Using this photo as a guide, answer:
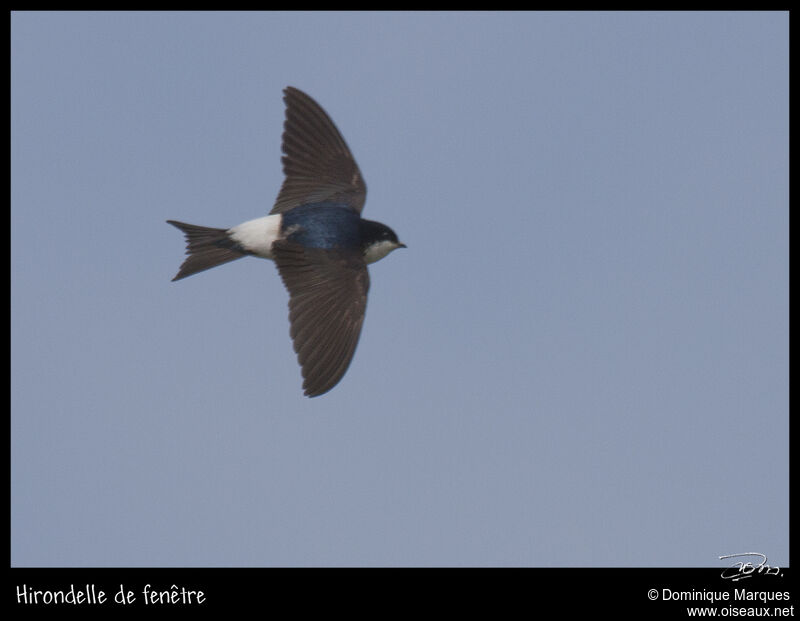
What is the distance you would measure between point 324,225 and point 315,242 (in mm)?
140

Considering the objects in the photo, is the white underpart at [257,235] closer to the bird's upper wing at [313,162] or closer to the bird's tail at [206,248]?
the bird's tail at [206,248]

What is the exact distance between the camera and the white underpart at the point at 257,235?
7.13 meters

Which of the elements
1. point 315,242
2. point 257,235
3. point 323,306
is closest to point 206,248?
point 257,235

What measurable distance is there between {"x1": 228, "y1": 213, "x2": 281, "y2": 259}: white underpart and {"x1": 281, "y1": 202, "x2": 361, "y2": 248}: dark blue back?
60 mm

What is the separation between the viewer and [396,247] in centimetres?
759

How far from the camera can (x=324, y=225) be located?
7250 mm

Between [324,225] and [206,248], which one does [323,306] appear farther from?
[206,248]

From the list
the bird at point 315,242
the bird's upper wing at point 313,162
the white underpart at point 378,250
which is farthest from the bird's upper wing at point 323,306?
the bird's upper wing at point 313,162

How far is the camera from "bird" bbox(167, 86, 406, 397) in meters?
6.77

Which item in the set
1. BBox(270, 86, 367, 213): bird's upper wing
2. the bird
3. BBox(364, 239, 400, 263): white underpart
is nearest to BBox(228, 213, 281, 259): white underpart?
the bird

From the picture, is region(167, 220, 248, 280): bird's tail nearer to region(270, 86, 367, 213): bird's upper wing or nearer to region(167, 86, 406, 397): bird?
region(167, 86, 406, 397): bird
